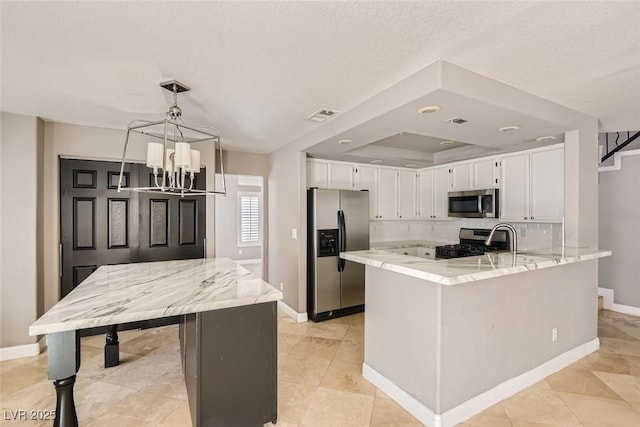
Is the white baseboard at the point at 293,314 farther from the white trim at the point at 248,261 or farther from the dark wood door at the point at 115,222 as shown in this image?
the white trim at the point at 248,261

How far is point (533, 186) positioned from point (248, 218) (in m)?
5.29

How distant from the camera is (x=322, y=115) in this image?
118 inches

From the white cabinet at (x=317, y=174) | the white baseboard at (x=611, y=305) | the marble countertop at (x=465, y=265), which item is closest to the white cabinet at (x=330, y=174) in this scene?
the white cabinet at (x=317, y=174)

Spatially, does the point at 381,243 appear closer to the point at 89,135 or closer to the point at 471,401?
the point at 471,401

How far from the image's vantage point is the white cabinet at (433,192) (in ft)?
15.6

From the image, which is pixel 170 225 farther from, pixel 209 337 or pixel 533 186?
pixel 533 186

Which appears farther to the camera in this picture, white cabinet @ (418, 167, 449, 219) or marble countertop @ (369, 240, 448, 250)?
marble countertop @ (369, 240, 448, 250)

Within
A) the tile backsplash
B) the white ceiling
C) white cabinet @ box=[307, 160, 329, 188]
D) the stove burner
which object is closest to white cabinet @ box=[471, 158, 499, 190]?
the tile backsplash

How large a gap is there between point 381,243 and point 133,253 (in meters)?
3.56

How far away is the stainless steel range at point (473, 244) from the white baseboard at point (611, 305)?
1.83 meters

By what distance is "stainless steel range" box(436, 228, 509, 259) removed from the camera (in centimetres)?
372

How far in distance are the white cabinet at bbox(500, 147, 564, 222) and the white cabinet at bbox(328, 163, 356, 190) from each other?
1996mm

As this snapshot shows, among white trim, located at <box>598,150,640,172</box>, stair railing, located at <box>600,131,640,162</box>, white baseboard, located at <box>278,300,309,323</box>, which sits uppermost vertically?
stair railing, located at <box>600,131,640,162</box>

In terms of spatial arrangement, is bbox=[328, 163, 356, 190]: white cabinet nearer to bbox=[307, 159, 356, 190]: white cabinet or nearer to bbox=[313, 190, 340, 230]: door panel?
bbox=[307, 159, 356, 190]: white cabinet
